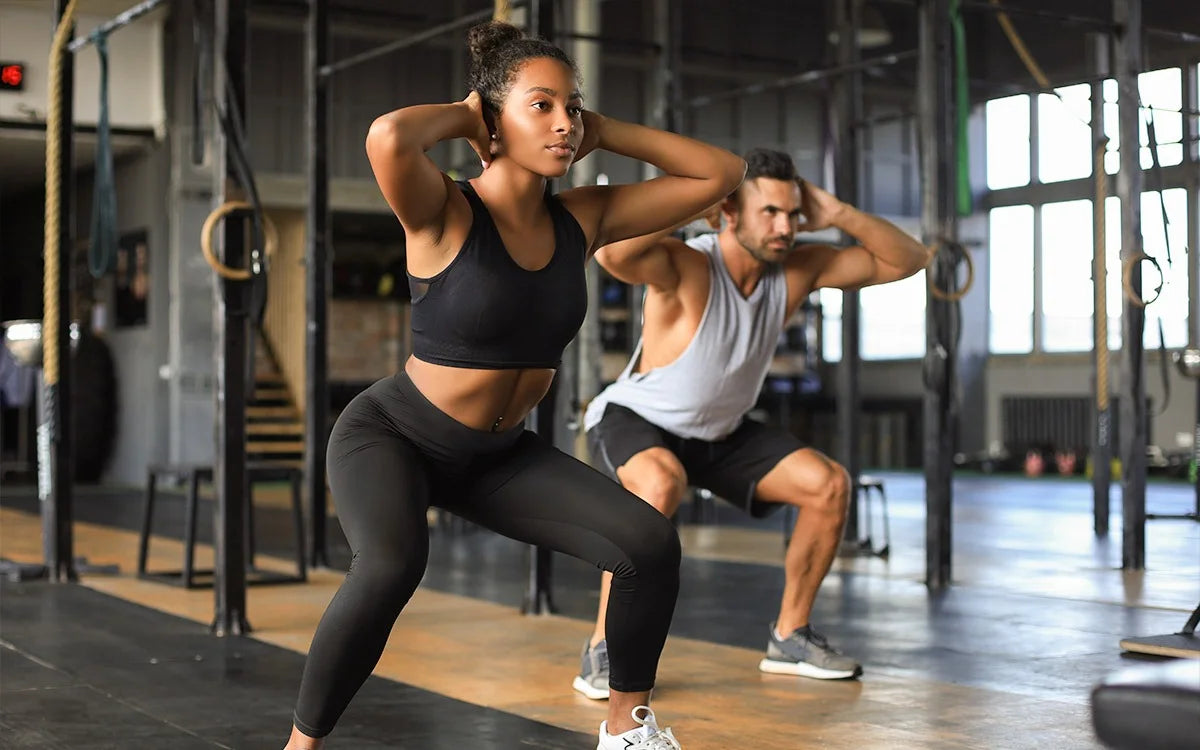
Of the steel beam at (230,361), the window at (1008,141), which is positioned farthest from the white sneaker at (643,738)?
the window at (1008,141)

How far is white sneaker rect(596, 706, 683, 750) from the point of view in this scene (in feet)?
8.38

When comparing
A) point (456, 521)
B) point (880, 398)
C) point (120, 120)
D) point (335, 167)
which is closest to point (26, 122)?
point (120, 120)

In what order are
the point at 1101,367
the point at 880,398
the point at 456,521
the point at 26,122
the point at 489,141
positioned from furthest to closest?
the point at 880,398 → the point at 26,122 → the point at 456,521 → the point at 1101,367 → the point at 489,141

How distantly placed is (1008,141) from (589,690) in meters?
13.7

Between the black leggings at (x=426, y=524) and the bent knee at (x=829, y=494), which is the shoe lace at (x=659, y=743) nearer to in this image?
the black leggings at (x=426, y=524)

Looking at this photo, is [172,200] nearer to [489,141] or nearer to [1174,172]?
[1174,172]

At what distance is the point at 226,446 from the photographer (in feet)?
14.8

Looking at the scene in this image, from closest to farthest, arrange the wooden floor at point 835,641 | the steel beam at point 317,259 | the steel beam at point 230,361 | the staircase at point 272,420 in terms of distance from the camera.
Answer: the wooden floor at point 835,641
the steel beam at point 230,361
the steel beam at point 317,259
the staircase at point 272,420

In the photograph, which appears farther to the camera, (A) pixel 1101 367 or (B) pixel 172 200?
(B) pixel 172 200

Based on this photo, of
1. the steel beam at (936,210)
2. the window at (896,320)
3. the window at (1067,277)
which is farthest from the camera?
the window at (896,320)

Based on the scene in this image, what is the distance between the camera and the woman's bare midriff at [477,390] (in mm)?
2438

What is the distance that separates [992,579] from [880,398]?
11.7 metres

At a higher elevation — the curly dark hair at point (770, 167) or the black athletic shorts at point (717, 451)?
the curly dark hair at point (770, 167)

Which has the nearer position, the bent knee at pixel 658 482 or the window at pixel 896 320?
the bent knee at pixel 658 482
